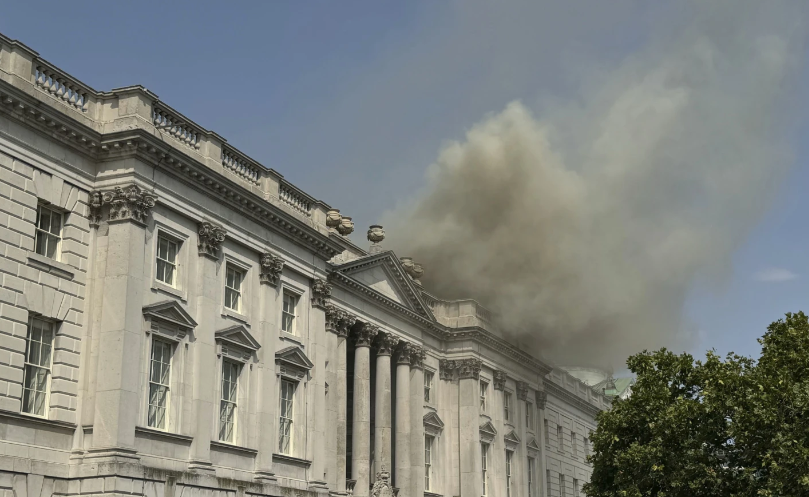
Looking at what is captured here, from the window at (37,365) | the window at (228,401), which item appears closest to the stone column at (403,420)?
the window at (228,401)

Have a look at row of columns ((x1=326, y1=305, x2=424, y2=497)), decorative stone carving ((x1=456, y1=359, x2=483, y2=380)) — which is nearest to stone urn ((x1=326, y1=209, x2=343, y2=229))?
row of columns ((x1=326, y1=305, x2=424, y2=497))

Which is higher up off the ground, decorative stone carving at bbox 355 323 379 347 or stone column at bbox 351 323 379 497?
decorative stone carving at bbox 355 323 379 347

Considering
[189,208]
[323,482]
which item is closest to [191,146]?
[189,208]

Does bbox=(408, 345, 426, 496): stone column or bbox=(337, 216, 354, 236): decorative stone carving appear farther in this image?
bbox=(408, 345, 426, 496): stone column

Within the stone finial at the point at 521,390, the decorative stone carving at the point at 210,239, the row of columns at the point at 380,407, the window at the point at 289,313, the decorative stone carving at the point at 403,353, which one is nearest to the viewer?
the decorative stone carving at the point at 210,239

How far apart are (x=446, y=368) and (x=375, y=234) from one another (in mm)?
9566

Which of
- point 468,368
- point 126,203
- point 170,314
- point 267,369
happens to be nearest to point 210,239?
point 170,314

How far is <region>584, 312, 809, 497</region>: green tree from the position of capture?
3428cm

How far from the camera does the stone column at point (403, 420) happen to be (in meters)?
48.6

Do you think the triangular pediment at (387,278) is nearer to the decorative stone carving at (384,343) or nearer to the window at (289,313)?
the decorative stone carving at (384,343)

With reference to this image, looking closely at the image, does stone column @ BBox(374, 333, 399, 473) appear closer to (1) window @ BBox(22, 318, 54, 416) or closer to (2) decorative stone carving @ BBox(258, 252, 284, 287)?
(2) decorative stone carving @ BBox(258, 252, 284, 287)

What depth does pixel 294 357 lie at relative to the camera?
117 ft

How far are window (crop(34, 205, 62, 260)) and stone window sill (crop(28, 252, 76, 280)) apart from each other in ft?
1.36

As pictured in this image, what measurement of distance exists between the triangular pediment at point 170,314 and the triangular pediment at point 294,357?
4838mm
